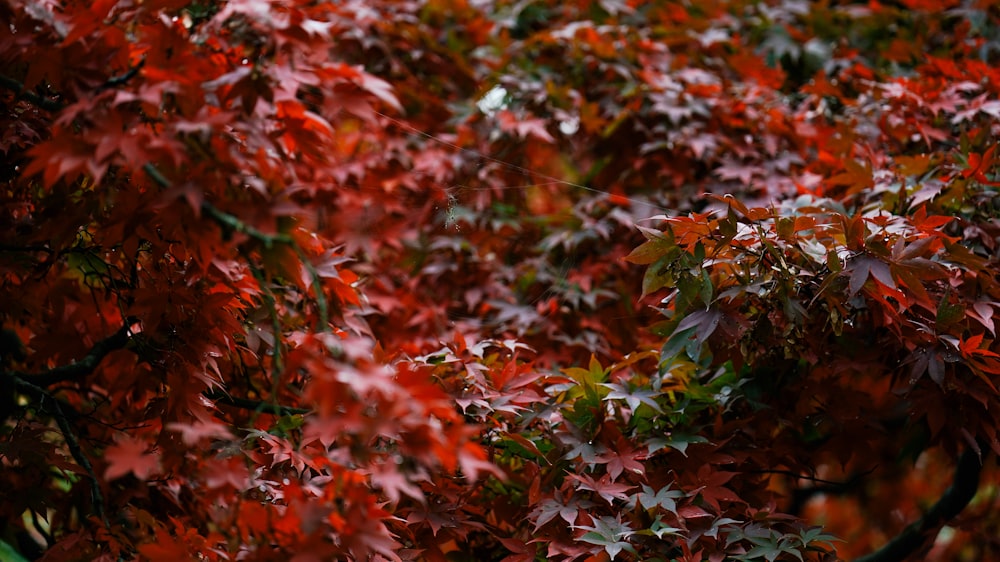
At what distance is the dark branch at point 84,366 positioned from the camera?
1.91m

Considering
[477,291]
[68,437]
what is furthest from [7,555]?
[477,291]

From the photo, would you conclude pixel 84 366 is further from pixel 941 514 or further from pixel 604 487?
pixel 941 514

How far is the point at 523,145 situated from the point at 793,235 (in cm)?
168

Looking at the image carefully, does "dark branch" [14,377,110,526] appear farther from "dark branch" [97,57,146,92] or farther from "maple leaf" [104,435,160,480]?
"dark branch" [97,57,146,92]

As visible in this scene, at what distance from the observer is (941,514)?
7.35 feet

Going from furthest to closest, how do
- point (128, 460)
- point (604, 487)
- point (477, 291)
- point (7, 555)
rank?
point (477, 291) < point (604, 487) < point (7, 555) < point (128, 460)

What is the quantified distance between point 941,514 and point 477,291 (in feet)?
5.54

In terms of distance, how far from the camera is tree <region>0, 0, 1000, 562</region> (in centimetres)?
146

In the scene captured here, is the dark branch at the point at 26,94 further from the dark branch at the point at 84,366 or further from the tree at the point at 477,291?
the dark branch at the point at 84,366

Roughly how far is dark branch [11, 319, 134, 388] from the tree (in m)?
0.01

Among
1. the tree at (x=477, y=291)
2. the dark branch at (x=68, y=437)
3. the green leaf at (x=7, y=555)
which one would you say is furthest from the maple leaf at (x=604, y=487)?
the green leaf at (x=7, y=555)

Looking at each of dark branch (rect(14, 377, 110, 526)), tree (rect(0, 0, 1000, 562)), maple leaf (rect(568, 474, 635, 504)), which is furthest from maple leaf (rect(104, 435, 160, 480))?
maple leaf (rect(568, 474, 635, 504))

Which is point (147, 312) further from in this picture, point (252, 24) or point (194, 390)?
point (252, 24)

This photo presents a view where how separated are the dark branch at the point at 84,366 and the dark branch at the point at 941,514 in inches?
85.9
